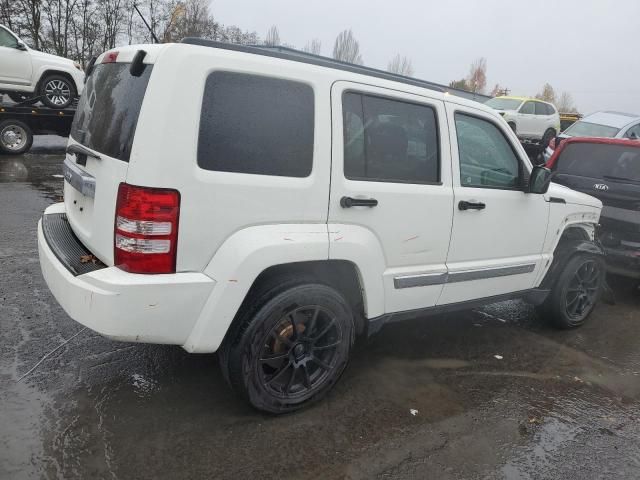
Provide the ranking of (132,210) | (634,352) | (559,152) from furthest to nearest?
(559,152)
(634,352)
(132,210)

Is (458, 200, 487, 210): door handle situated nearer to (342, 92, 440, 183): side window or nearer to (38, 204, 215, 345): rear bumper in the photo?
(342, 92, 440, 183): side window

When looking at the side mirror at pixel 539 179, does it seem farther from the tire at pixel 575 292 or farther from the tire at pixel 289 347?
the tire at pixel 289 347

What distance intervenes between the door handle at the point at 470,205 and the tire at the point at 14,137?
10515mm

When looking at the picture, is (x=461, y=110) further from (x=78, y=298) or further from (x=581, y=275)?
(x=78, y=298)

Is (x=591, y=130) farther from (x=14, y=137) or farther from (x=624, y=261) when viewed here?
(x=14, y=137)

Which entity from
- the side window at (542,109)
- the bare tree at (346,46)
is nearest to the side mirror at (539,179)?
the side window at (542,109)

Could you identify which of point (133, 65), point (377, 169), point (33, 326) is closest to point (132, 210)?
point (133, 65)

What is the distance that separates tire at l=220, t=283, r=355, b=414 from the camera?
2.67m

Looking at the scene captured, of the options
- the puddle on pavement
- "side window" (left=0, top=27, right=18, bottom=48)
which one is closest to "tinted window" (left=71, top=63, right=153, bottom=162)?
the puddle on pavement

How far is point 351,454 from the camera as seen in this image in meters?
2.64

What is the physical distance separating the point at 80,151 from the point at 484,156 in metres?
2.69

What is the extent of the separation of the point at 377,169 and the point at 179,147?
121 cm

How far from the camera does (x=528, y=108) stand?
58.0 feet

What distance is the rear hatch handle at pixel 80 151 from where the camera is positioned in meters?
2.69
